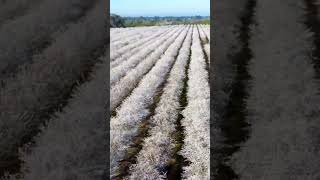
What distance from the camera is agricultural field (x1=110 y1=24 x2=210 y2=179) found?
834 cm

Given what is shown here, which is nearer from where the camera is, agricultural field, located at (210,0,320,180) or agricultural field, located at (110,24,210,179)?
agricultural field, located at (210,0,320,180)

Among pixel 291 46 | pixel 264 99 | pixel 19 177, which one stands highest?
pixel 291 46

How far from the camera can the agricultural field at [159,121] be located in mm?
8344

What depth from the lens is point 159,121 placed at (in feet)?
34.9

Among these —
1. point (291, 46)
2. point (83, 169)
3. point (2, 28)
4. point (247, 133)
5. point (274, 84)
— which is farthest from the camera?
point (2, 28)

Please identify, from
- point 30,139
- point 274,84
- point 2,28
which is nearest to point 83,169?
point 30,139

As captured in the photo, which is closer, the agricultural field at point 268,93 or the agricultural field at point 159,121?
the agricultural field at point 268,93

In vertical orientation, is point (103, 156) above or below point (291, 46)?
below

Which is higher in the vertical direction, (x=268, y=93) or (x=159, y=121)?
(x=268, y=93)

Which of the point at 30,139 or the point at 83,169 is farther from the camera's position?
the point at 30,139

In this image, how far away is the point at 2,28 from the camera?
15.9 m

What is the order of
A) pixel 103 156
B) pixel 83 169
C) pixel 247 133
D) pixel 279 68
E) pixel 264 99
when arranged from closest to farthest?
pixel 83 169 < pixel 103 156 < pixel 247 133 < pixel 264 99 < pixel 279 68

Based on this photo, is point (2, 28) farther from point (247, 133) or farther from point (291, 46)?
point (247, 133)

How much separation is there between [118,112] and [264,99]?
3003 mm
